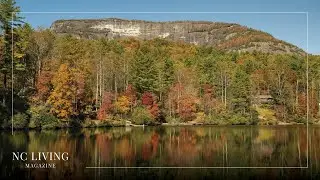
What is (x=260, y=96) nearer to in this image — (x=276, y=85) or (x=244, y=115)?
(x=276, y=85)

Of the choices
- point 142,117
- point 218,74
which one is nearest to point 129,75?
point 142,117

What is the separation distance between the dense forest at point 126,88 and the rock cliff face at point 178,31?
53.2 meters

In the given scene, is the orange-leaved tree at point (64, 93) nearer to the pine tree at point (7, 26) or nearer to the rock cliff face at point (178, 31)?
the pine tree at point (7, 26)

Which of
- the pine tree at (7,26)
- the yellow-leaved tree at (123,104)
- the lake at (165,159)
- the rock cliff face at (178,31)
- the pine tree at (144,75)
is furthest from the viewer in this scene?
the rock cliff face at (178,31)

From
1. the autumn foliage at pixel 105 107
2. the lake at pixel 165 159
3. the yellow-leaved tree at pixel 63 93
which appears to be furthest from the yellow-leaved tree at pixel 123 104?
the lake at pixel 165 159

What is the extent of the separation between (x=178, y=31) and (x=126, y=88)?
96.4m

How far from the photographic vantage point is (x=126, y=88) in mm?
52625

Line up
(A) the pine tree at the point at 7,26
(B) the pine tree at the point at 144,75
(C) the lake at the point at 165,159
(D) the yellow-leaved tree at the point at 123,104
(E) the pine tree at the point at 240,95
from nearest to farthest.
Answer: (C) the lake at the point at 165,159, (A) the pine tree at the point at 7,26, (D) the yellow-leaved tree at the point at 123,104, (E) the pine tree at the point at 240,95, (B) the pine tree at the point at 144,75

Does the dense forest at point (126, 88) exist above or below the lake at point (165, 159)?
above

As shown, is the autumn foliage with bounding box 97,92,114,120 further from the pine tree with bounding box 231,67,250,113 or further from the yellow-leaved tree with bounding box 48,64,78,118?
the pine tree with bounding box 231,67,250,113

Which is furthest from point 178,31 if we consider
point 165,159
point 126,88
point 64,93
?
point 165,159

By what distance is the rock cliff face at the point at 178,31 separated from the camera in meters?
120

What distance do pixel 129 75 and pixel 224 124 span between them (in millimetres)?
13534

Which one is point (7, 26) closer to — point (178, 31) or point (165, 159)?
point (165, 159)
